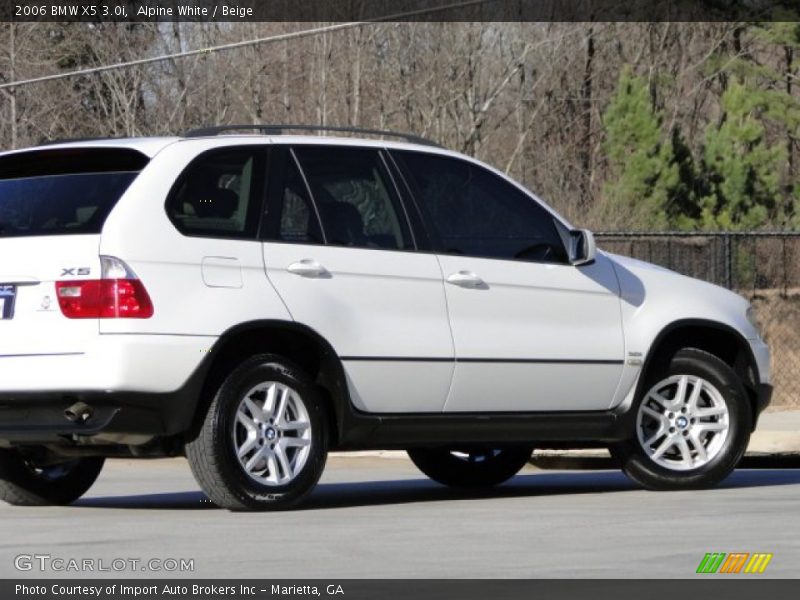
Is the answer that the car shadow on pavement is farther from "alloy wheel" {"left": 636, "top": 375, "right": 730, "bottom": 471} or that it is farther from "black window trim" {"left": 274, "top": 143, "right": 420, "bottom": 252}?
"black window trim" {"left": 274, "top": 143, "right": 420, "bottom": 252}

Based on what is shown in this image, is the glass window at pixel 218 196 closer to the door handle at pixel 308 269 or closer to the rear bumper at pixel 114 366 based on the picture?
the door handle at pixel 308 269

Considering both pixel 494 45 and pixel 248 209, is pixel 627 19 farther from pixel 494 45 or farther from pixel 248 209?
pixel 248 209

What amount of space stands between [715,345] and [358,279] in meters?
2.78

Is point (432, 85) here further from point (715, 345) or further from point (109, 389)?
point (109, 389)

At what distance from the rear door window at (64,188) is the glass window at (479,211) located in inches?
66.6

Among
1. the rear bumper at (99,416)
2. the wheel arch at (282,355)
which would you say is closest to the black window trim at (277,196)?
the wheel arch at (282,355)

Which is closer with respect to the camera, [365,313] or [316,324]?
[316,324]

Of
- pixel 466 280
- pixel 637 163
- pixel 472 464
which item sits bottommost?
pixel 637 163

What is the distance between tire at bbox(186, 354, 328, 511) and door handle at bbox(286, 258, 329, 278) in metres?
0.45

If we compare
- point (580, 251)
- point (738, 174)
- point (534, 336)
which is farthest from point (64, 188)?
point (738, 174)

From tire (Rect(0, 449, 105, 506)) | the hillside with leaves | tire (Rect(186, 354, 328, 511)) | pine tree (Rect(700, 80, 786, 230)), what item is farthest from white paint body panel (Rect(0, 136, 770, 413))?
the hillside with leaves

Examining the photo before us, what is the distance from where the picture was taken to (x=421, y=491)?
11812 millimetres

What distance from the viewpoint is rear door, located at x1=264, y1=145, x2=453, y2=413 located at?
382 inches

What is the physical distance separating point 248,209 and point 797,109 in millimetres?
31184
